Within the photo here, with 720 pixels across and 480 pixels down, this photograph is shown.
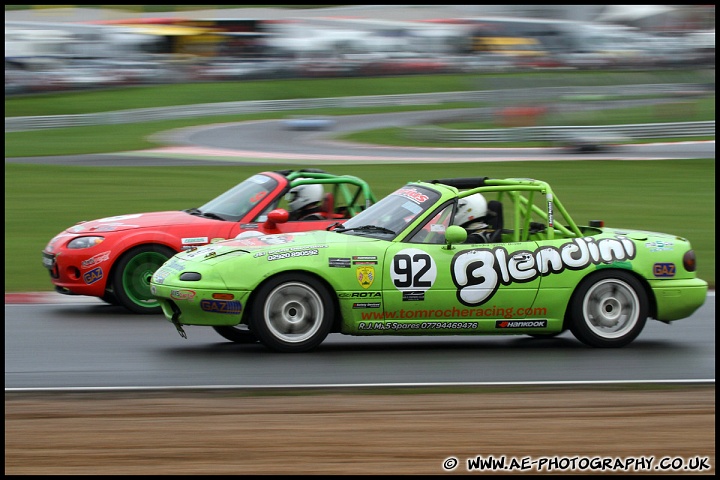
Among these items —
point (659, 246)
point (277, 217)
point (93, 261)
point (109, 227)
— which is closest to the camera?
point (659, 246)

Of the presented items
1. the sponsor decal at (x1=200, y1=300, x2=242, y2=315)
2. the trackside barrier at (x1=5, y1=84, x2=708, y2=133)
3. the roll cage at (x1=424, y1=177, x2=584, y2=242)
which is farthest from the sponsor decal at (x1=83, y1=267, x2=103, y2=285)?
the trackside barrier at (x1=5, y1=84, x2=708, y2=133)

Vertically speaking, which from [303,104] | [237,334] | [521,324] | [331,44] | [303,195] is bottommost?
[237,334]

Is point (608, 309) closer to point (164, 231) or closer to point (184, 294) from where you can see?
point (184, 294)

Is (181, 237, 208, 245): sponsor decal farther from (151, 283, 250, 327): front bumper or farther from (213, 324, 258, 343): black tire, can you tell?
(151, 283, 250, 327): front bumper

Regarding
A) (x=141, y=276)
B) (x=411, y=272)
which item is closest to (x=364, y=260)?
(x=411, y=272)

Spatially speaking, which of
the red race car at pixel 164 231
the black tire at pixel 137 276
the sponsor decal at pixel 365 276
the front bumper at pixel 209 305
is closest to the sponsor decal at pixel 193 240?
the red race car at pixel 164 231

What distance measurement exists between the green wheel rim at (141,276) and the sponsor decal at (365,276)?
2879 millimetres

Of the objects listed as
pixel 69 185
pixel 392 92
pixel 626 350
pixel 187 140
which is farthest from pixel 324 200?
pixel 392 92

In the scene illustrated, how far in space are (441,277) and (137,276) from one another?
352 centimetres

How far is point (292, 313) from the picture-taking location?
8.15 m

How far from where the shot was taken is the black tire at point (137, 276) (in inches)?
403

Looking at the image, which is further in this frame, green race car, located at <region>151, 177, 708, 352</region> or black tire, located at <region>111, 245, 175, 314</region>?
black tire, located at <region>111, 245, 175, 314</region>

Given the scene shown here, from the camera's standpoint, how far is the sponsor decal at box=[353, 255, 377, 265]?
26.8ft

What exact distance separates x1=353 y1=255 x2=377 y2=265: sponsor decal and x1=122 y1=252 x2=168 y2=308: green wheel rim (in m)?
2.85
